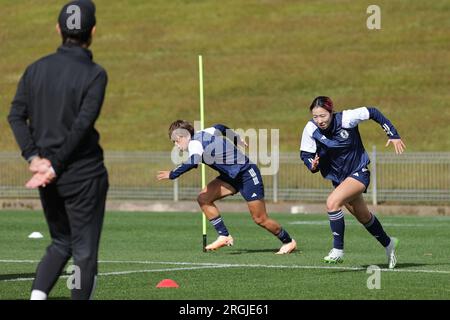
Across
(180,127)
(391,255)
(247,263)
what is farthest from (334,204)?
(180,127)

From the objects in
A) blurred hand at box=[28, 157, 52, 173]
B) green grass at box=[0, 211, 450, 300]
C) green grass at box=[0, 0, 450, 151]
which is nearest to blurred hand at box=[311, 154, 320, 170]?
green grass at box=[0, 211, 450, 300]

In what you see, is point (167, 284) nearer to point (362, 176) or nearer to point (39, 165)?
point (362, 176)

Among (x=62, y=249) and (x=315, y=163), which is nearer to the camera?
(x=62, y=249)

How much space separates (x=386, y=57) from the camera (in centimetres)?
5319

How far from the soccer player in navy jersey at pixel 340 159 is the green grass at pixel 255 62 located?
94.8ft

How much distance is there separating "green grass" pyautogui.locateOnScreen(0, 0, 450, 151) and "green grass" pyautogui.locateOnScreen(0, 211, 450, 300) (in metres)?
21.7

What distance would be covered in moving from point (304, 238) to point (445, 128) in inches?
1023

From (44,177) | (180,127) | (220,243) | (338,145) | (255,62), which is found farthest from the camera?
(255,62)

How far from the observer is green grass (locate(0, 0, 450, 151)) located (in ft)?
161

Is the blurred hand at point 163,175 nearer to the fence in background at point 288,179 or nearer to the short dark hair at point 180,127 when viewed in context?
the short dark hair at point 180,127

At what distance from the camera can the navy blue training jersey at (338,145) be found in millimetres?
15008

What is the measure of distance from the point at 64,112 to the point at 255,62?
152ft

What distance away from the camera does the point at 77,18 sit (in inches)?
352
